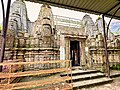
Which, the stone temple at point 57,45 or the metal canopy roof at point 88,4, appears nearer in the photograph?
the metal canopy roof at point 88,4

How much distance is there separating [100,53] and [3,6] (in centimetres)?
781

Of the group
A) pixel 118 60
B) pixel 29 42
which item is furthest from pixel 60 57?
pixel 118 60

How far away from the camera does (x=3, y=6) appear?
2916mm

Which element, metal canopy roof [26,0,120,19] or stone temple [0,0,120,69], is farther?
stone temple [0,0,120,69]

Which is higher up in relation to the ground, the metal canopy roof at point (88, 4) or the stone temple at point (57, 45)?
the metal canopy roof at point (88, 4)

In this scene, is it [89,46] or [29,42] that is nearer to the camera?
[29,42]

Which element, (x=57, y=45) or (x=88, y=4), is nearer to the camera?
(x=88, y=4)

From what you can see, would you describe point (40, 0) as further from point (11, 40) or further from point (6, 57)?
point (6, 57)

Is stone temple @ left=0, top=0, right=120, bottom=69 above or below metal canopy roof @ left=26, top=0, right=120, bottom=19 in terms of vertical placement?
below

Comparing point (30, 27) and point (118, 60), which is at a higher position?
point (30, 27)

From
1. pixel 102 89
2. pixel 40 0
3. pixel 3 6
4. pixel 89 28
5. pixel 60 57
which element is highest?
pixel 89 28

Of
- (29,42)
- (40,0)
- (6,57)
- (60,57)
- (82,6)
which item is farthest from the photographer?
(60,57)

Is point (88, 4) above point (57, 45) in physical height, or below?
above

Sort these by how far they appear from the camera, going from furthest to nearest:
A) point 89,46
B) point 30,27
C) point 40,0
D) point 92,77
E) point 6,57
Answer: point 30,27 → point 89,46 → point 6,57 → point 92,77 → point 40,0
